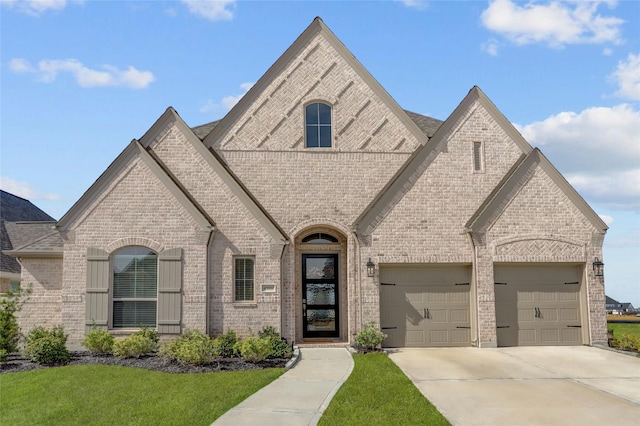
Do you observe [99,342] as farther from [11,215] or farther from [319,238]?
[11,215]

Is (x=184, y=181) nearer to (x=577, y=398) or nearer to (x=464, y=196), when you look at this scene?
(x=464, y=196)

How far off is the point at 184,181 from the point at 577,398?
477 inches

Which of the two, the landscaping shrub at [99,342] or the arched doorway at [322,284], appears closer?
the landscaping shrub at [99,342]

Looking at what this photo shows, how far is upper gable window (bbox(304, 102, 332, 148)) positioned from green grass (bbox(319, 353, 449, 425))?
318 inches

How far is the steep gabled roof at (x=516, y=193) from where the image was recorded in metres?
17.3

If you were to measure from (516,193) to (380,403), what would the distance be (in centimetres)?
979

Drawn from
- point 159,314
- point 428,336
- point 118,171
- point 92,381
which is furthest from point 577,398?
point 118,171

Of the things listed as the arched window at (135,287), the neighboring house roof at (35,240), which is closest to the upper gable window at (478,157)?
the arched window at (135,287)

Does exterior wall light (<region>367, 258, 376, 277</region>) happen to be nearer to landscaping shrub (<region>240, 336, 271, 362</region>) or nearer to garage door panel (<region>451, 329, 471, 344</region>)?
garage door panel (<region>451, 329, 471, 344</region>)

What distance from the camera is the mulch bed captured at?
44.1 feet

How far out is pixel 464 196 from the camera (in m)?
18.0

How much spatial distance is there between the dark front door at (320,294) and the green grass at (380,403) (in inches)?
205

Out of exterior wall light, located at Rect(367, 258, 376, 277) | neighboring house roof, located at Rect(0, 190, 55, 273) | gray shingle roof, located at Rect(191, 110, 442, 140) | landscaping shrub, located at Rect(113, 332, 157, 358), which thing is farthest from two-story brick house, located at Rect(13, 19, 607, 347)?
neighboring house roof, located at Rect(0, 190, 55, 273)

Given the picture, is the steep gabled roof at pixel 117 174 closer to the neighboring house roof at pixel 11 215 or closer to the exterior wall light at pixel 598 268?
the neighboring house roof at pixel 11 215
